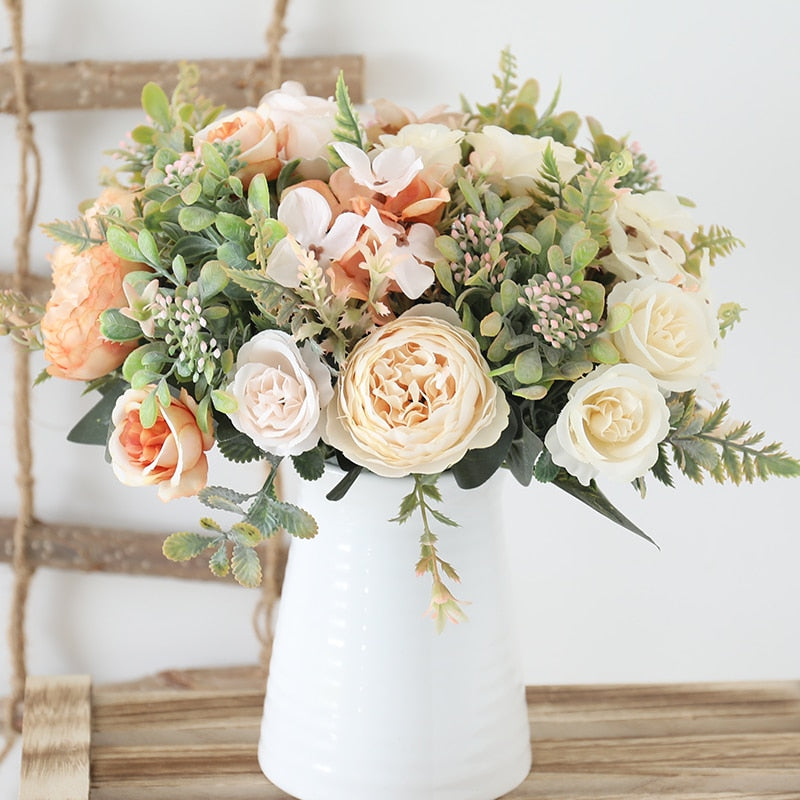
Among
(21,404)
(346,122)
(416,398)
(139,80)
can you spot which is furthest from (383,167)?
(21,404)

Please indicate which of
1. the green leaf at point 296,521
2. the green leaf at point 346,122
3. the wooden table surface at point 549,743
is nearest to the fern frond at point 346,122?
the green leaf at point 346,122

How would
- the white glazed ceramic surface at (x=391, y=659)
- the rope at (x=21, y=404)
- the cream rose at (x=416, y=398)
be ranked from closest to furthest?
the cream rose at (x=416, y=398) < the white glazed ceramic surface at (x=391, y=659) < the rope at (x=21, y=404)

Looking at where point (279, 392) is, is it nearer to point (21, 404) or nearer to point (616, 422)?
point (616, 422)

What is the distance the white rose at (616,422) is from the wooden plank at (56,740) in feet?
1.45

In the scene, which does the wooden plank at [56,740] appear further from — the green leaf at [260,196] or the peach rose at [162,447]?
the green leaf at [260,196]

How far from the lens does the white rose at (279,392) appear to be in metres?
0.58

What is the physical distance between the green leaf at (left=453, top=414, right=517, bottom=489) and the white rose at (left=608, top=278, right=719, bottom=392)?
0.27 ft

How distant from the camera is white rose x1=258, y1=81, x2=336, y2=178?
674 millimetres

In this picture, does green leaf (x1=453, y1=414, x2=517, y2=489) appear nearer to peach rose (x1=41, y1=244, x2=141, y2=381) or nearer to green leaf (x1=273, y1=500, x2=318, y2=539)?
green leaf (x1=273, y1=500, x2=318, y2=539)

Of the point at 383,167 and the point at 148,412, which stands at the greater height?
the point at 383,167

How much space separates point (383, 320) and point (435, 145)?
0.38 feet

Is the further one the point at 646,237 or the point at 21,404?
the point at 21,404

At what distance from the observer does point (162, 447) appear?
1.99 feet

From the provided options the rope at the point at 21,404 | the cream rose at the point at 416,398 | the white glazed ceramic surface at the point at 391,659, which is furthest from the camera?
the rope at the point at 21,404
